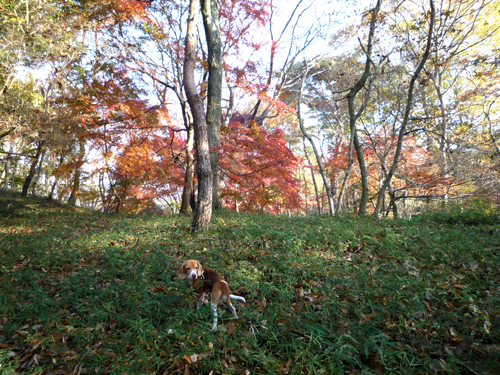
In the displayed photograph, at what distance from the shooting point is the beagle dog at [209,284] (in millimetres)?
2572

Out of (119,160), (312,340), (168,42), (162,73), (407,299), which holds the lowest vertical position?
(312,340)

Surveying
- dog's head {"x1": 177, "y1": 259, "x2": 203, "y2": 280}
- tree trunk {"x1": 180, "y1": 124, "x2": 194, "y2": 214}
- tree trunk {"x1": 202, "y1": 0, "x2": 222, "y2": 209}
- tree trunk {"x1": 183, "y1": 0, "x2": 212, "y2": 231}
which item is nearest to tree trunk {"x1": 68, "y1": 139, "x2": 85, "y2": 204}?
tree trunk {"x1": 180, "y1": 124, "x2": 194, "y2": 214}

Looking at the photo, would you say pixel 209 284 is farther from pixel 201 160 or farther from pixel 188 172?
pixel 188 172

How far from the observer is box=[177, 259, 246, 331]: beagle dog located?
2.57 m

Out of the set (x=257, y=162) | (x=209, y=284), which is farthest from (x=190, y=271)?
(x=257, y=162)

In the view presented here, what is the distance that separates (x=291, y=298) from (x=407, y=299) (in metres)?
1.35

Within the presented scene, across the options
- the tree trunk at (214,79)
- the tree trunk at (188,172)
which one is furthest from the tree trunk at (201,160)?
the tree trunk at (188,172)

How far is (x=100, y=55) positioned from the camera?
8.93 metres

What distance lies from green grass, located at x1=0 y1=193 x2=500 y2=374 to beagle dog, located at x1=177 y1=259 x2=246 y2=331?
0.15 m

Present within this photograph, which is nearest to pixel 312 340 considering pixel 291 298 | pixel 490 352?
pixel 291 298

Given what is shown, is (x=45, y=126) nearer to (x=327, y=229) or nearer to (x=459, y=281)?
(x=327, y=229)

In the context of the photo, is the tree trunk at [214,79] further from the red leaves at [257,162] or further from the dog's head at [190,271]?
the dog's head at [190,271]

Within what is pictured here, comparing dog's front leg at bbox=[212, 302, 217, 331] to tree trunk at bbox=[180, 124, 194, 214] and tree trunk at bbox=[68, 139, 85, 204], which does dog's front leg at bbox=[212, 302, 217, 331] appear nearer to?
tree trunk at bbox=[180, 124, 194, 214]

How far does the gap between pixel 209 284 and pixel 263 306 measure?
0.81 m
